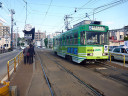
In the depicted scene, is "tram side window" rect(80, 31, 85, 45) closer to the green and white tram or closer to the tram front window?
the green and white tram

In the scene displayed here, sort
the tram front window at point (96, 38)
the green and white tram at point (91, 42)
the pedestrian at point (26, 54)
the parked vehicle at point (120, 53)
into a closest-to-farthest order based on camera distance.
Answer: the green and white tram at point (91, 42) → the tram front window at point (96, 38) → the pedestrian at point (26, 54) → the parked vehicle at point (120, 53)

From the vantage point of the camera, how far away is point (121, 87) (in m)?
5.66

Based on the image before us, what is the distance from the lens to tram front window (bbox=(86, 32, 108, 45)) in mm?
9980

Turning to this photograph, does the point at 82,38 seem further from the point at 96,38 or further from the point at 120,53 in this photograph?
the point at 120,53

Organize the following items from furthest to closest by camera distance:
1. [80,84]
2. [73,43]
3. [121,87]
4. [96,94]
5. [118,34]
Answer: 1. [118,34]
2. [73,43]
3. [80,84]
4. [121,87]
5. [96,94]

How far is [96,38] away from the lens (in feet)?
33.6

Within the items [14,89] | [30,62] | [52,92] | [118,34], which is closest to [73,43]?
[30,62]

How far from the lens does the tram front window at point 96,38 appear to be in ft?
32.7

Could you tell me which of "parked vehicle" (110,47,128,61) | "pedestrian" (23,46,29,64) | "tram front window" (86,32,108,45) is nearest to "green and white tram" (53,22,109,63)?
"tram front window" (86,32,108,45)

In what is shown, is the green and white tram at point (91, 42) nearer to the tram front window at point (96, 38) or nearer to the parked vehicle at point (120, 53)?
the tram front window at point (96, 38)

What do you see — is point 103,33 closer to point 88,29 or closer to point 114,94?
point 88,29

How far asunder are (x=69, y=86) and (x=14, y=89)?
2578 mm

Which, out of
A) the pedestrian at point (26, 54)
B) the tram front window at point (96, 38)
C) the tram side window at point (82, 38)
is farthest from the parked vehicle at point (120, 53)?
the pedestrian at point (26, 54)

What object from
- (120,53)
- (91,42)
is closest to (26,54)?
(91,42)
